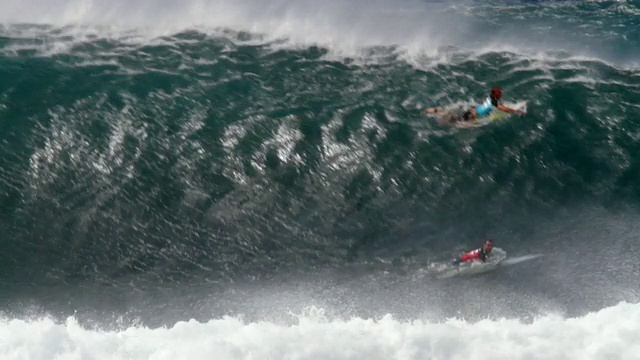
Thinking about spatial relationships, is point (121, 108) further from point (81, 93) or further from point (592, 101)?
point (592, 101)

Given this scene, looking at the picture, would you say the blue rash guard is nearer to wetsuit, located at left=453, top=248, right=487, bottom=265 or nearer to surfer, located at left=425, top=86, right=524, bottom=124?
surfer, located at left=425, top=86, right=524, bottom=124

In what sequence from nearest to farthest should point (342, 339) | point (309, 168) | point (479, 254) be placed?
point (342, 339) < point (479, 254) < point (309, 168)

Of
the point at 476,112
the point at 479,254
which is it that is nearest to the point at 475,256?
the point at 479,254

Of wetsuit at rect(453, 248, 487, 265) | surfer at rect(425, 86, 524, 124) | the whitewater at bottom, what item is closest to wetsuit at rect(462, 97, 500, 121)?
surfer at rect(425, 86, 524, 124)

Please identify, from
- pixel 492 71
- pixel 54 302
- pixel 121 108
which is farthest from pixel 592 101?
pixel 54 302

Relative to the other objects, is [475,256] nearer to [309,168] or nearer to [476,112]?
[309,168]

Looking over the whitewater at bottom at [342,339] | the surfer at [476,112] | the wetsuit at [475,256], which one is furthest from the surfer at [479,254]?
the surfer at [476,112]
